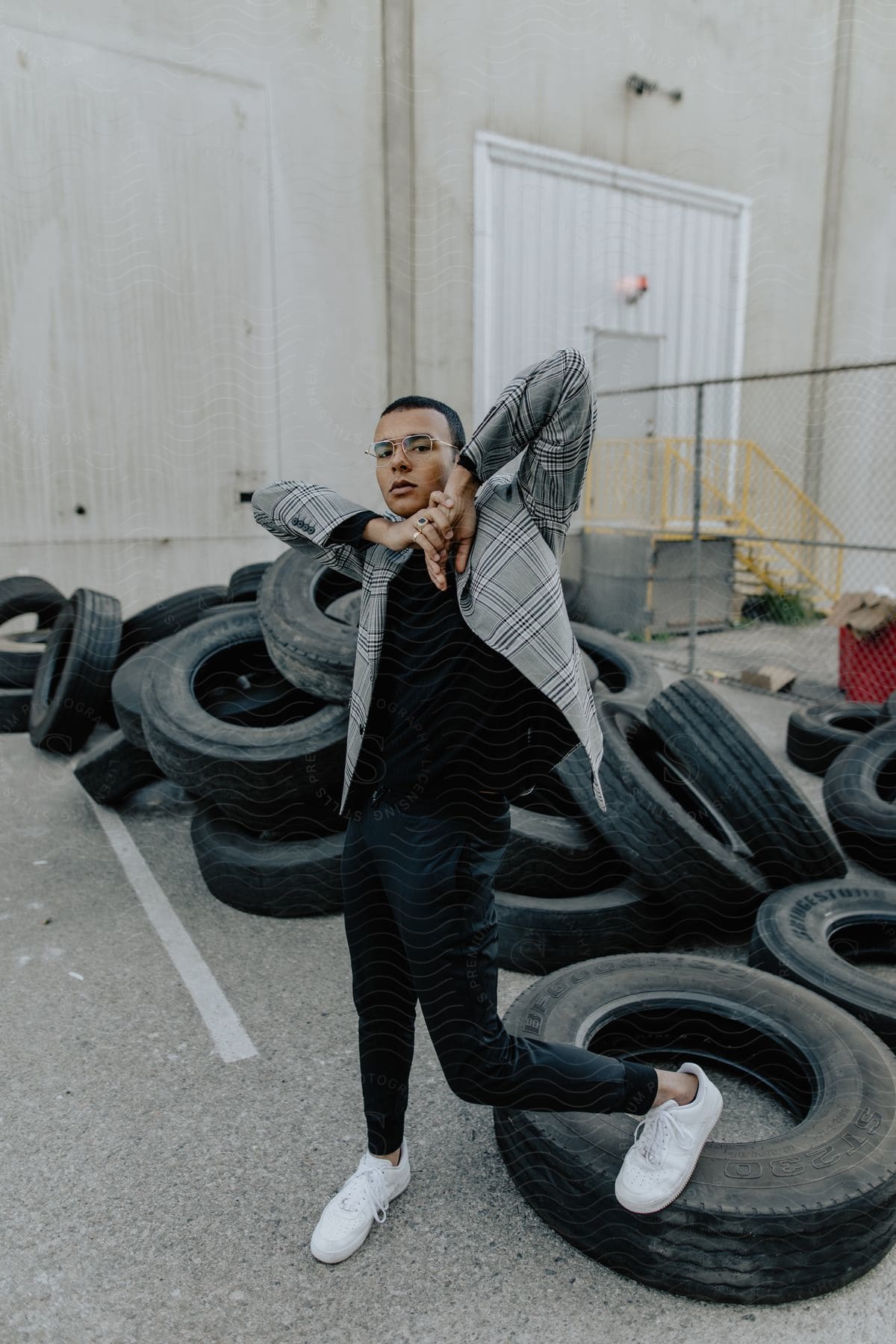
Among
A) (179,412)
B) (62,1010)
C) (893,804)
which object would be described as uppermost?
(179,412)

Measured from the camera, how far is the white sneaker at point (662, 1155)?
5.24ft

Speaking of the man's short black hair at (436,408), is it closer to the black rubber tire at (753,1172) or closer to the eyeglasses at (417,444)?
the eyeglasses at (417,444)

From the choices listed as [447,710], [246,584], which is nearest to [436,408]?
[447,710]

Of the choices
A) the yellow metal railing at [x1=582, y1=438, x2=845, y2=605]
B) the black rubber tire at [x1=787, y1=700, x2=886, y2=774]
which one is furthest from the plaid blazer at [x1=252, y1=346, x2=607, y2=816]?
the yellow metal railing at [x1=582, y1=438, x2=845, y2=605]

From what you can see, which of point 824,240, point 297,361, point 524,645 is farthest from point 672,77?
point 524,645

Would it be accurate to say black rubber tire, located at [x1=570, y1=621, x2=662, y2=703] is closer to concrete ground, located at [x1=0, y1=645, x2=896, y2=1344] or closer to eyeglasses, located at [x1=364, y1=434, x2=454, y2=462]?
concrete ground, located at [x1=0, y1=645, x2=896, y2=1344]

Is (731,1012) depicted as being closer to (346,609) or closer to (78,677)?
(346,609)

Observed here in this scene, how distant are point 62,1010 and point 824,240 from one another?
12.2 m

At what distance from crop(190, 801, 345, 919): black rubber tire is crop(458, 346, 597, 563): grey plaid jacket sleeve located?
1.94 m

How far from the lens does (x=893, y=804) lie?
141 inches

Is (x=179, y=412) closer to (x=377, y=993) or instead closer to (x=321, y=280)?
(x=321, y=280)

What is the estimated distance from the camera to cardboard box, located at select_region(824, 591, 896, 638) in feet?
19.0

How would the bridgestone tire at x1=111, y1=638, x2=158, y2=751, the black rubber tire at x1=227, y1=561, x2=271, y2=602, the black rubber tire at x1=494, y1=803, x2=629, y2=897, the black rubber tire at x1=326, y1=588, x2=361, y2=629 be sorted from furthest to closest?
the black rubber tire at x1=227, y1=561, x2=271, y2=602
the black rubber tire at x1=326, y1=588, x2=361, y2=629
the bridgestone tire at x1=111, y1=638, x2=158, y2=751
the black rubber tire at x1=494, y1=803, x2=629, y2=897

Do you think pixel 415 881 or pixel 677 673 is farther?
pixel 677 673
